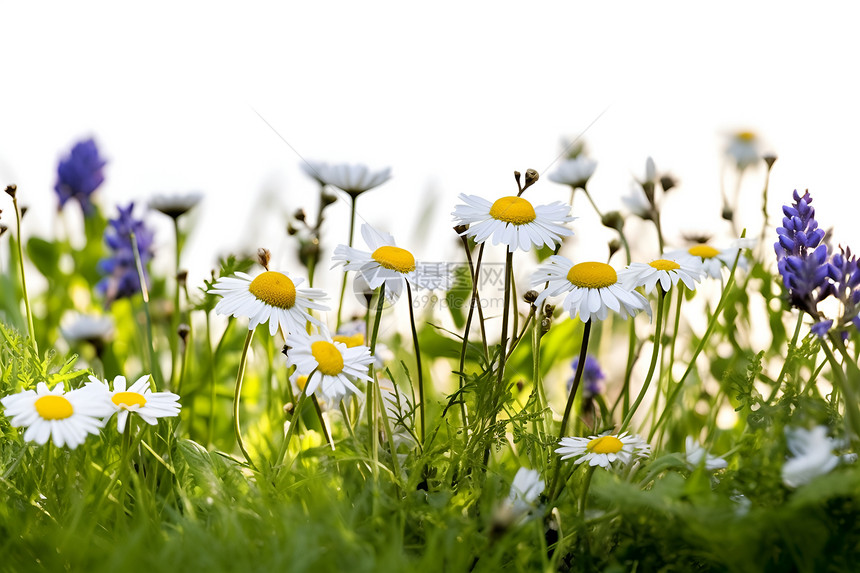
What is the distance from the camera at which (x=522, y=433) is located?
79 cm

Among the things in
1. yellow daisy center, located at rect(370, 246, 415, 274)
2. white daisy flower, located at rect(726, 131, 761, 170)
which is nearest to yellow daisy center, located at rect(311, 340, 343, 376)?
yellow daisy center, located at rect(370, 246, 415, 274)

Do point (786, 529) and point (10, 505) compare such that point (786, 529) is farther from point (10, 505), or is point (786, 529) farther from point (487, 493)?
point (10, 505)

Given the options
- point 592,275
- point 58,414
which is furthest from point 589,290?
point 58,414

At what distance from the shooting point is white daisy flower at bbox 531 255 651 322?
70cm

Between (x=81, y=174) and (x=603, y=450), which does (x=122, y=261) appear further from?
(x=603, y=450)

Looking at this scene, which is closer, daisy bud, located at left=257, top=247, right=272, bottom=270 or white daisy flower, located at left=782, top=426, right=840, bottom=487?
white daisy flower, located at left=782, top=426, right=840, bottom=487

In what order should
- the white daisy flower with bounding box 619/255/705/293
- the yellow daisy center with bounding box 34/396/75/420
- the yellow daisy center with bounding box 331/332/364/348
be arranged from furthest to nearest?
the yellow daisy center with bounding box 331/332/364/348, the white daisy flower with bounding box 619/255/705/293, the yellow daisy center with bounding box 34/396/75/420

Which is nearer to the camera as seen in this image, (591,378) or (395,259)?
(395,259)

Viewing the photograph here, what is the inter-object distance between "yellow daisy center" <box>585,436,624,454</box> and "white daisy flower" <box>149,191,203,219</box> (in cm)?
69

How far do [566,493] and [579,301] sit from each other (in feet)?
0.62

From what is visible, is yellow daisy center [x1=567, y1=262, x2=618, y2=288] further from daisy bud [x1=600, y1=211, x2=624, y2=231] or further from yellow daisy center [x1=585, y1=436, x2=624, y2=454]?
daisy bud [x1=600, y1=211, x2=624, y2=231]

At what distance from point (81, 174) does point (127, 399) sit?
1.30 m

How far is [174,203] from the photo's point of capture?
1096 millimetres

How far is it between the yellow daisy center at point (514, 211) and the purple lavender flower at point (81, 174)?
1.38 m
